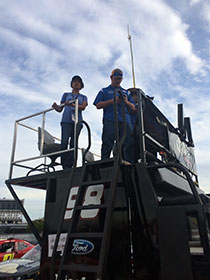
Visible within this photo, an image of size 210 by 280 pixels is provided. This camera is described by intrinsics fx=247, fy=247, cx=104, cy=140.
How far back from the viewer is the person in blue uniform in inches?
144

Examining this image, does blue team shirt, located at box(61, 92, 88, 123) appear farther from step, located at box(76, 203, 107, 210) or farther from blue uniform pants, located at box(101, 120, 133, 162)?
step, located at box(76, 203, 107, 210)

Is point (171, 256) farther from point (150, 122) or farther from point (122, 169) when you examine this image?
point (150, 122)

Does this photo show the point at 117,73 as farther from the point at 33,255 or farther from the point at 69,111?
the point at 33,255

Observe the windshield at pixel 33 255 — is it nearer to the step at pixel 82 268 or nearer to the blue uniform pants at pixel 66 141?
the blue uniform pants at pixel 66 141

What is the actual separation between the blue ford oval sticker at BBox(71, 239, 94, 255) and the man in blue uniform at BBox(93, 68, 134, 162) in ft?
3.95

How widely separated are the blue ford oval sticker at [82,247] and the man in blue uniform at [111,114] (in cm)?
121

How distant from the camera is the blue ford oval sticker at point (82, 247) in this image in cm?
244

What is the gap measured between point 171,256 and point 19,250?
33.1 feet

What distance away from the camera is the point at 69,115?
395 cm

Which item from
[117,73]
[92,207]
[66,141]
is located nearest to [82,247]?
[92,207]

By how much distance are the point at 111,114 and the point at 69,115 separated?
0.77 meters

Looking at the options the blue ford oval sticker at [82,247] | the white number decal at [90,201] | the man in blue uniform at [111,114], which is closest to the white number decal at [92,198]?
the white number decal at [90,201]

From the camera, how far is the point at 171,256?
204cm

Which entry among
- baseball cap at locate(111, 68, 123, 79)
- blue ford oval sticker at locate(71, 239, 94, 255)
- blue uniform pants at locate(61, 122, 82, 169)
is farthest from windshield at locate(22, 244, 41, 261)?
baseball cap at locate(111, 68, 123, 79)
